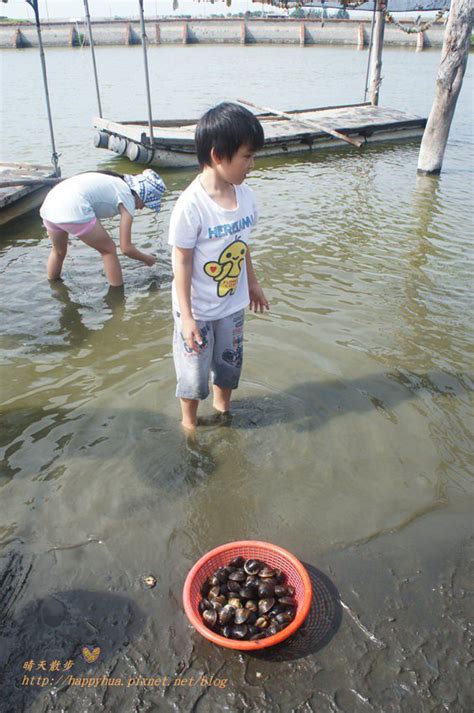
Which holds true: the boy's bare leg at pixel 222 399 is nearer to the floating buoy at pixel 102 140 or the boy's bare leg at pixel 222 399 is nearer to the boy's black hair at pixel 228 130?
the boy's black hair at pixel 228 130

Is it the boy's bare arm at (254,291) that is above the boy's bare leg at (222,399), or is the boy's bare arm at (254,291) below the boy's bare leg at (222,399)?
above

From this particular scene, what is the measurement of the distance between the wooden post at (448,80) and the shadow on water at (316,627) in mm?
9662

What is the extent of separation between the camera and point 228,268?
9.70ft

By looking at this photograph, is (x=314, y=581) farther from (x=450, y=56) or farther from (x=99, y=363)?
(x=450, y=56)

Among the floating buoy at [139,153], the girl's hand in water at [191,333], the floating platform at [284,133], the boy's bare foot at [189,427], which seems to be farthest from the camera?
the floating platform at [284,133]

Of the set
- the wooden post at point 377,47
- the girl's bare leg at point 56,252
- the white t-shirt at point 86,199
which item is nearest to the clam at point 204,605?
the white t-shirt at point 86,199

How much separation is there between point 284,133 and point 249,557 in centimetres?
1146

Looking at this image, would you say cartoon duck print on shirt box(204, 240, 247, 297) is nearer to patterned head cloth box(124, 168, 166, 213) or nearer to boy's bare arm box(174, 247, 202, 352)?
boy's bare arm box(174, 247, 202, 352)

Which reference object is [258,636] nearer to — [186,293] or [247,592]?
[247,592]

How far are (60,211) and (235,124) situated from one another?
312cm

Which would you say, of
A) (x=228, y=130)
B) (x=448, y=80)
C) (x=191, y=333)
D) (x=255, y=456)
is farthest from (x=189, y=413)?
(x=448, y=80)

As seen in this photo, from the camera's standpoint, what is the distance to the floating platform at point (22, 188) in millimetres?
7410

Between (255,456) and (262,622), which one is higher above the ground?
(262,622)

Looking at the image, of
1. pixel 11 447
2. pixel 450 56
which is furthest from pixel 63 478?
pixel 450 56
